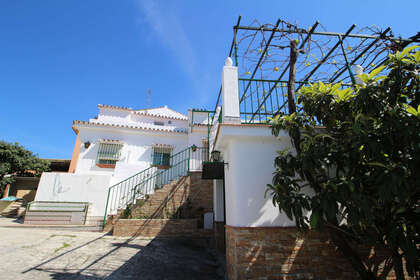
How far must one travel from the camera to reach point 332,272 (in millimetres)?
3291

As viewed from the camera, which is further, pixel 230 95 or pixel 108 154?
pixel 108 154

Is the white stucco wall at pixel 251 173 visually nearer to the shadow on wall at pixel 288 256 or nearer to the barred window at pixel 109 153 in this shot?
the shadow on wall at pixel 288 256

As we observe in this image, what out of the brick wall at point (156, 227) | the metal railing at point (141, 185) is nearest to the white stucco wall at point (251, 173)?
the brick wall at point (156, 227)

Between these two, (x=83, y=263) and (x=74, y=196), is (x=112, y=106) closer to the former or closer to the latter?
Result: (x=74, y=196)

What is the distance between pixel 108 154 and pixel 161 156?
309cm

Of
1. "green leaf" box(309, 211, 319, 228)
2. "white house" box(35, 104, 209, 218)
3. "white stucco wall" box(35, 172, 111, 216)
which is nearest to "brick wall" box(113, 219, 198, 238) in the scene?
"white house" box(35, 104, 209, 218)

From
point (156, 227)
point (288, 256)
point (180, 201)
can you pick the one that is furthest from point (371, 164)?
point (180, 201)

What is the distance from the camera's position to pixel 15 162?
12938mm

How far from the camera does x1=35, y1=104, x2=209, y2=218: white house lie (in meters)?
9.39

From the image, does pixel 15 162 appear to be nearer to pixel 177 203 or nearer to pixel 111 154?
pixel 111 154

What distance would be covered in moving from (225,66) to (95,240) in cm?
630

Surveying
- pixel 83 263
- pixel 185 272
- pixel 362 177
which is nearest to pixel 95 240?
pixel 83 263

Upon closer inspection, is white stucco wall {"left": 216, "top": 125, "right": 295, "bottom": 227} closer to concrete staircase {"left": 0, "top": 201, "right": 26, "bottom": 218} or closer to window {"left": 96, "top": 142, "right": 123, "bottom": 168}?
window {"left": 96, "top": 142, "right": 123, "bottom": 168}

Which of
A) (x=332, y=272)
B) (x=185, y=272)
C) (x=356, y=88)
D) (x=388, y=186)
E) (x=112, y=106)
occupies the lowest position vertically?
(x=185, y=272)
